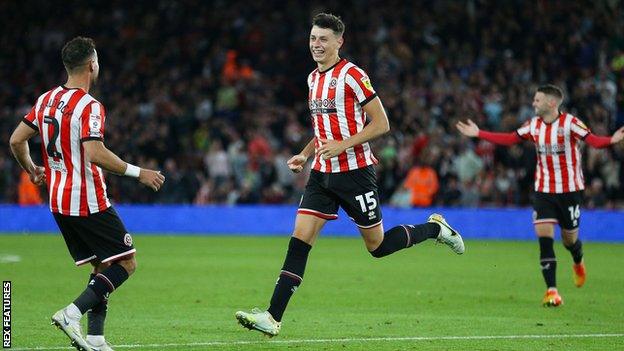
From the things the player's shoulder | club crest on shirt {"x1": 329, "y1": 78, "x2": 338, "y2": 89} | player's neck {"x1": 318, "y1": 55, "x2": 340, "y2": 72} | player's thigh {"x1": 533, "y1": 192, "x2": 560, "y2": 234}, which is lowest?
player's thigh {"x1": 533, "y1": 192, "x2": 560, "y2": 234}

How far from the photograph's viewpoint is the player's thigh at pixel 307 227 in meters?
9.15

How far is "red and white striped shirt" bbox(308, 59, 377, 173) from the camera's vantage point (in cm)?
917

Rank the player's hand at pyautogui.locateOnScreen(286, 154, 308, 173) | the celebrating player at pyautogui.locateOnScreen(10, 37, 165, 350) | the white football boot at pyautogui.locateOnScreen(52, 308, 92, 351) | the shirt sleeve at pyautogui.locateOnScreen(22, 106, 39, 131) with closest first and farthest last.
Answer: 1. the white football boot at pyautogui.locateOnScreen(52, 308, 92, 351)
2. the celebrating player at pyautogui.locateOnScreen(10, 37, 165, 350)
3. the shirt sleeve at pyautogui.locateOnScreen(22, 106, 39, 131)
4. the player's hand at pyautogui.locateOnScreen(286, 154, 308, 173)

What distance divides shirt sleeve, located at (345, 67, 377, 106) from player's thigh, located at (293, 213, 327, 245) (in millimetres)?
996

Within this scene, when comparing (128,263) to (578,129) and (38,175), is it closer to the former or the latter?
(38,175)

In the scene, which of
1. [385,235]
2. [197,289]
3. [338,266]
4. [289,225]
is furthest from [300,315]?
[289,225]

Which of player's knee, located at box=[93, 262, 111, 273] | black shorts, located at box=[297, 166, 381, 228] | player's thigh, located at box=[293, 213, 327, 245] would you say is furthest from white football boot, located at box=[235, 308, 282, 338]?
player's knee, located at box=[93, 262, 111, 273]

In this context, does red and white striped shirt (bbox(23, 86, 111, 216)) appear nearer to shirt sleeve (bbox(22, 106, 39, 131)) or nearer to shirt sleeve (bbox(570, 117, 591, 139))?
shirt sleeve (bbox(22, 106, 39, 131))

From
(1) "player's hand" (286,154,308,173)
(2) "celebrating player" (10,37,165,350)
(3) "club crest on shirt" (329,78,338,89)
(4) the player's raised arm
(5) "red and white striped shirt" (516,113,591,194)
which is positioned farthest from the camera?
(5) "red and white striped shirt" (516,113,591,194)

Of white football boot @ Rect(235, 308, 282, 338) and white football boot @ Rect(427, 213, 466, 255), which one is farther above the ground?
white football boot @ Rect(427, 213, 466, 255)

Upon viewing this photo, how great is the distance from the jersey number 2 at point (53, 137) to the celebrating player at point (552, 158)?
18.7 feet

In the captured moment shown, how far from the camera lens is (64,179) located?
8078 millimetres

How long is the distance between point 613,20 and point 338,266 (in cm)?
1212

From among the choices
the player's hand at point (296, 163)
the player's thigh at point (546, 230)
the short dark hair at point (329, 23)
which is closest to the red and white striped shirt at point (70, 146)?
the player's hand at point (296, 163)
